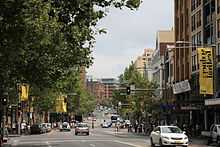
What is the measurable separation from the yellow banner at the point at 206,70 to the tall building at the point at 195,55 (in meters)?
1.11

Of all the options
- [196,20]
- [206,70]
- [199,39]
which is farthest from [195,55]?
[206,70]

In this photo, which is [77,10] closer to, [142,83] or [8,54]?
[8,54]

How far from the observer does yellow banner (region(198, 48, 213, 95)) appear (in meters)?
60.7

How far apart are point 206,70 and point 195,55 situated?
51.7ft

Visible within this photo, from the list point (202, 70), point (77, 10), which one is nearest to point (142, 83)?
point (202, 70)

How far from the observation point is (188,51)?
275ft

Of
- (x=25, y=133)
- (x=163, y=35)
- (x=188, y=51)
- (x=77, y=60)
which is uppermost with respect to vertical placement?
(x=163, y=35)

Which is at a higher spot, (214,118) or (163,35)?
(163,35)

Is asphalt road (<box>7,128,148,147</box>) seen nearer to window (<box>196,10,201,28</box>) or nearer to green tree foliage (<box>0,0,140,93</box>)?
green tree foliage (<box>0,0,140,93</box>)

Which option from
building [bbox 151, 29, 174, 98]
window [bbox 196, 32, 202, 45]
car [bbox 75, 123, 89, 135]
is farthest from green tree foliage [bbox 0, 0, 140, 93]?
building [bbox 151, 29, 174, 98]

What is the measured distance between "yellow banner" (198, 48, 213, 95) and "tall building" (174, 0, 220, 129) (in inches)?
43.8

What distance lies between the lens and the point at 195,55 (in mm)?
78125

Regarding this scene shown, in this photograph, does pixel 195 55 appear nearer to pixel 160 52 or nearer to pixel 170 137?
pixel 170 137

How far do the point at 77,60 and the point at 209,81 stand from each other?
28.7 metres
